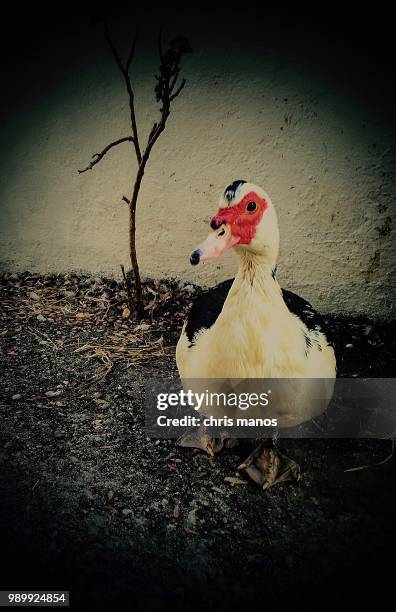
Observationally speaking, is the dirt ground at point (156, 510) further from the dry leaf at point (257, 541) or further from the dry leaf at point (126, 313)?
the dry leaf at point (126, 313)

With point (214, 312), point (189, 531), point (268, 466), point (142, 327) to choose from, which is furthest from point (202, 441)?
point (142, 327)

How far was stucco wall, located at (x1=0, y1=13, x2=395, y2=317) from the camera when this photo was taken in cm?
303

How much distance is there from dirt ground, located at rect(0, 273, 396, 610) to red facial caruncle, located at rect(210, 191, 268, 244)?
1.21 metres

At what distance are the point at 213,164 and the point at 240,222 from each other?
6.35ft

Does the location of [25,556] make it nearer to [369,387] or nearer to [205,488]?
[205,488]

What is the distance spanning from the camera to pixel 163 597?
1.52 metres

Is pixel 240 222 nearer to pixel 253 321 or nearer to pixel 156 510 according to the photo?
pixel 253 321

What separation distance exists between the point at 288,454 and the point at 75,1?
3.60 meters

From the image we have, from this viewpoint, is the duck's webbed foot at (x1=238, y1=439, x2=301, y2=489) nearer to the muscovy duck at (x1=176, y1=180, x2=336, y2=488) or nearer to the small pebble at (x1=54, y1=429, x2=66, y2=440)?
the muscovy duck at (x1=176, y1=180, x2=336, y2=488)

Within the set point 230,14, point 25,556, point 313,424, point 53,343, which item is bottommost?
point 25,556

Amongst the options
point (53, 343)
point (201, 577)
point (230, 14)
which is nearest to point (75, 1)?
point (230, 14)

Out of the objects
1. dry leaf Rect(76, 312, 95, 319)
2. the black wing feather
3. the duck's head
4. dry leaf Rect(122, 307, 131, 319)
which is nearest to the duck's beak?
the duck's head

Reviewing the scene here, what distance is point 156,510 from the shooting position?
1868 millimetres

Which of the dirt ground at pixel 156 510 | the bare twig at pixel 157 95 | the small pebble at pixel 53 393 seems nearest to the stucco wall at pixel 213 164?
the bare twig at pixel 157 95
